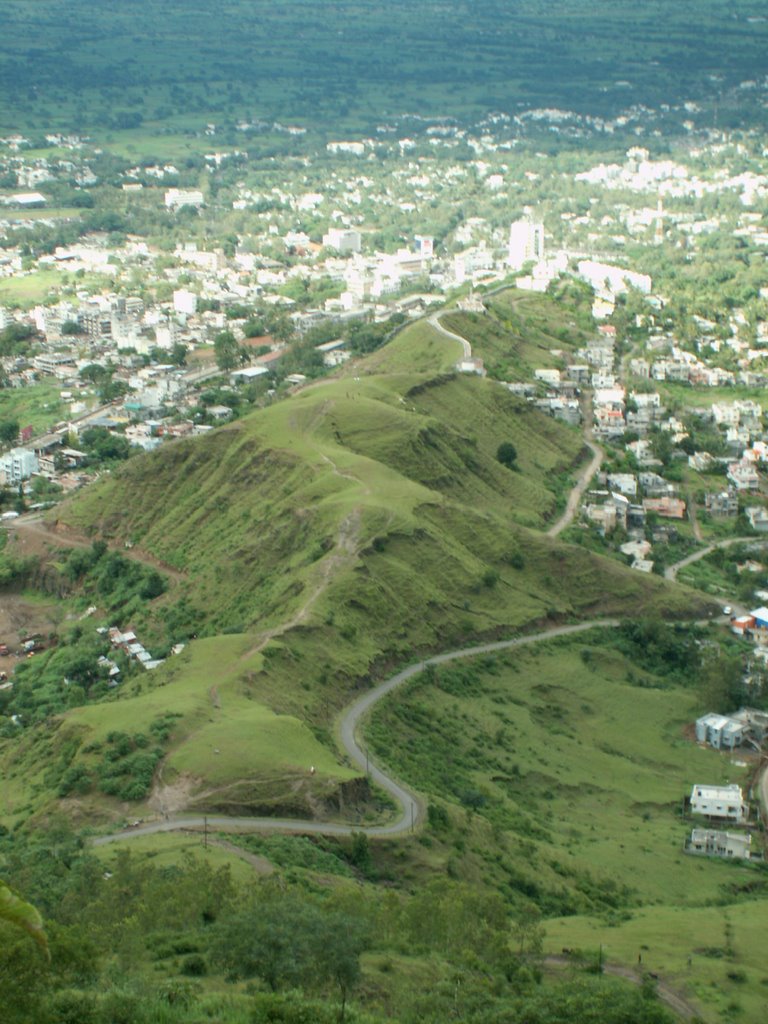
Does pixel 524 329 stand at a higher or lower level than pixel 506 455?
lower

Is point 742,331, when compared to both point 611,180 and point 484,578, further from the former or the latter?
point 611,180

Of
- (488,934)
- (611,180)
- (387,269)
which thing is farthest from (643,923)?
(611,180)

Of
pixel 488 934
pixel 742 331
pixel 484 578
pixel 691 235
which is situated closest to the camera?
pixel 488 934

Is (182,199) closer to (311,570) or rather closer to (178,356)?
(178,356)

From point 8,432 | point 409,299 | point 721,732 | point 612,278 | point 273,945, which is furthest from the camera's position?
point 612,278

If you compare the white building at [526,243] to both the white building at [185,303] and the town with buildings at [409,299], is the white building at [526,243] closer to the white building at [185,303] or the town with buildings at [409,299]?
the town with buildings at [409,299]

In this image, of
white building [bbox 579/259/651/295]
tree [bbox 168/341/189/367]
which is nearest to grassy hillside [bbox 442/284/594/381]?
white building [bbox 579/259/651/295]

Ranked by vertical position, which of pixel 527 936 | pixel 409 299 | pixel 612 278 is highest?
pixel 527 936

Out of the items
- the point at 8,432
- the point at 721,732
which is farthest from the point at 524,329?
the point at 721,732
